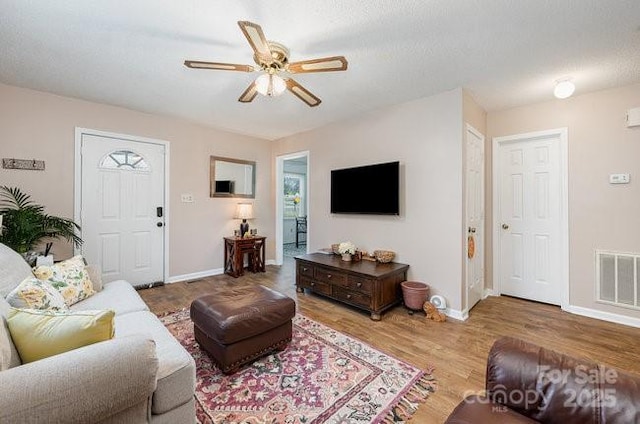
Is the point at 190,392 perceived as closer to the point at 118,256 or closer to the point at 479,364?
the point at 479,364

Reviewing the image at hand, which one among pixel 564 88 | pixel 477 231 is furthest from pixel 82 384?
pixel 564 88

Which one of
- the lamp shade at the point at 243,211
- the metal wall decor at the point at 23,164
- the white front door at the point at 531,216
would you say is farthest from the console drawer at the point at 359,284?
the metal wall decor at the point at 23,164

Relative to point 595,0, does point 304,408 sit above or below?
below

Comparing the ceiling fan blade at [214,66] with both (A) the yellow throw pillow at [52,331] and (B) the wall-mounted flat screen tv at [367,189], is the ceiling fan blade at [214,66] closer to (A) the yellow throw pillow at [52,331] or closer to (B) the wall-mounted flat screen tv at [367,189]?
(A) the yellow throw pillow at [52,331]

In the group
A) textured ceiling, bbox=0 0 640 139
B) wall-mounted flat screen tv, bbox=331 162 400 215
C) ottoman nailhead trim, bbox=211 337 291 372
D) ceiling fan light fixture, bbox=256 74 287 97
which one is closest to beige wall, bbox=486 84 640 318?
textured ceiling, bbox=0 0 640 139

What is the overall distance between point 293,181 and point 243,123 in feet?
13.8

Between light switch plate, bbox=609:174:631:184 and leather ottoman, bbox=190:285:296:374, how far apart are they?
10.9ft

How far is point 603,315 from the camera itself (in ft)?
9.03

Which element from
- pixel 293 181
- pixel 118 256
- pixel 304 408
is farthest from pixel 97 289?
pixel 293 181

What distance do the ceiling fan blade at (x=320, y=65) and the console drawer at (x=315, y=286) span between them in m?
2.25

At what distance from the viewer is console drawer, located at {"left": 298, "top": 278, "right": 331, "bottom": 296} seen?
10.5ft

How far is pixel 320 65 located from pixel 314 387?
2.14m

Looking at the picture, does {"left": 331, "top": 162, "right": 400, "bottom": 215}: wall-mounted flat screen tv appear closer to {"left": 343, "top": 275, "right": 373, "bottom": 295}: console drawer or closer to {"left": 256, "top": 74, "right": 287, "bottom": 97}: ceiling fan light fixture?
{"left": 343, "top": 275, "right": 373, "bottom": 295}: console drawer

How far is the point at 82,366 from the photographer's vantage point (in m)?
0.96
